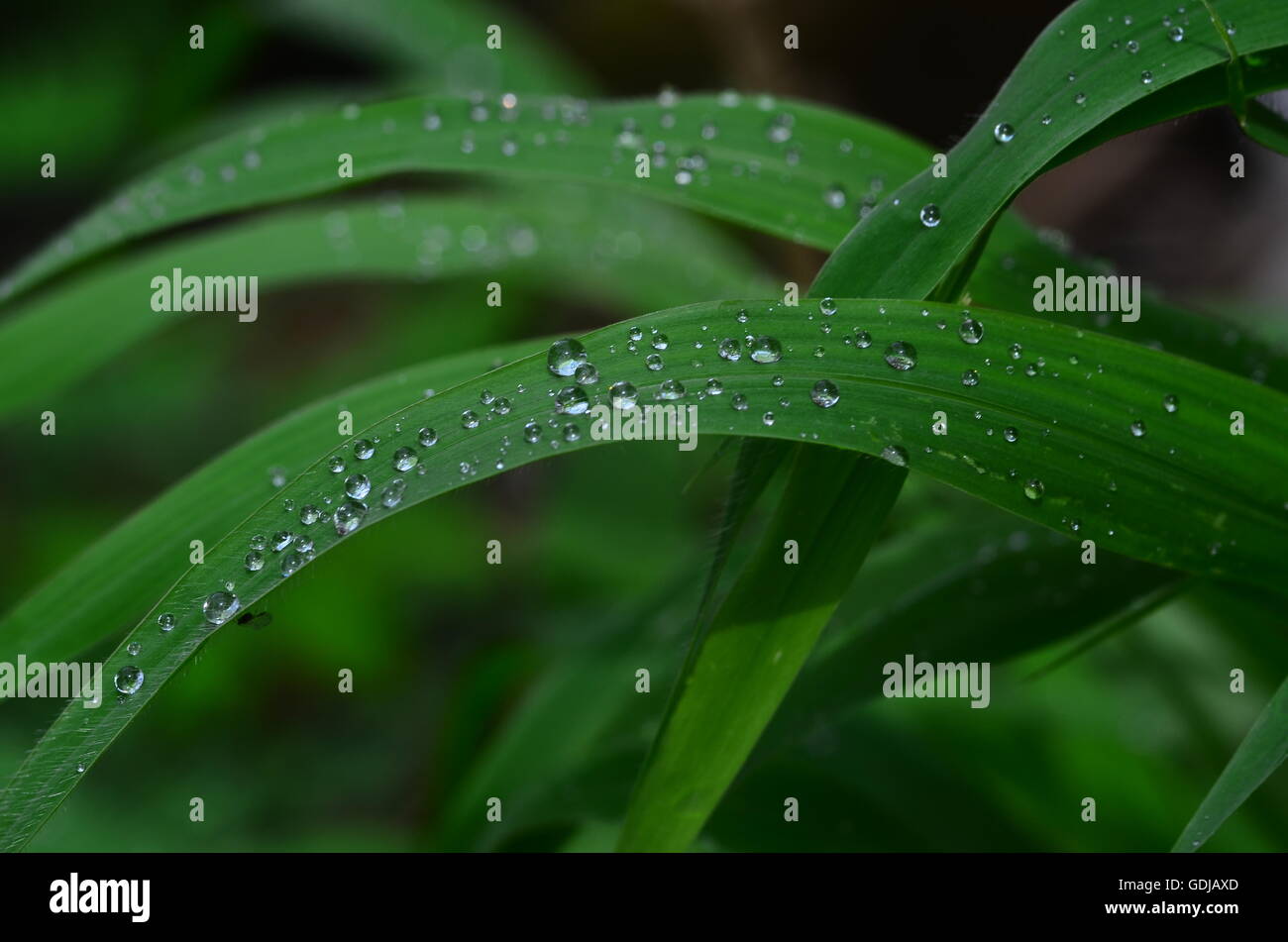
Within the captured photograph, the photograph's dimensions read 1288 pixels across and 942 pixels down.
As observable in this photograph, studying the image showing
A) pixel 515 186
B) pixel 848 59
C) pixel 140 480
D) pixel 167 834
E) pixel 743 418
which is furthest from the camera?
pixel 848 59

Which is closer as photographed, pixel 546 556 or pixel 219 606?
pixel 219 606

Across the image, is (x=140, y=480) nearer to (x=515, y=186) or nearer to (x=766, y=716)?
(x=515, y=186)

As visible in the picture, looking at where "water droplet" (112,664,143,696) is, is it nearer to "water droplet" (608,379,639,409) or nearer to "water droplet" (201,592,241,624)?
"water droplet" (201,592,241,624)

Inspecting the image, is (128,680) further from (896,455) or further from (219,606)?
(896,455)

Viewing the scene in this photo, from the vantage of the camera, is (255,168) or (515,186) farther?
(515,186)

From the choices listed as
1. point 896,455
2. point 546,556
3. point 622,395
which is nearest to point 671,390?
point 622,395

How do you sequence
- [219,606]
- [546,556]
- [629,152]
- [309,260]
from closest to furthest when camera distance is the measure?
[219,606], [629,152], [309,260], [546,556]

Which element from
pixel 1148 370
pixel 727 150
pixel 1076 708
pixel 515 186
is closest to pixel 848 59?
pixel 515 186
